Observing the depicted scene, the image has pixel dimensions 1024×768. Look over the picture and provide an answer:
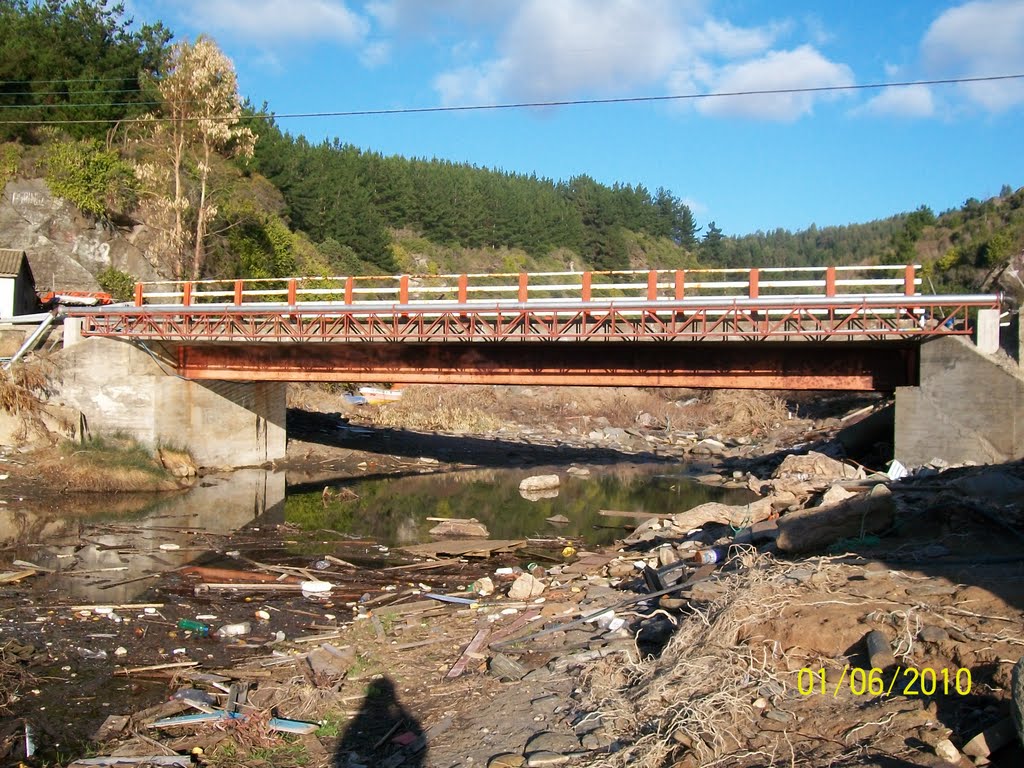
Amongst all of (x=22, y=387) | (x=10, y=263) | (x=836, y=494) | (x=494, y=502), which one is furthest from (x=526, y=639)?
(x=10, y=263)

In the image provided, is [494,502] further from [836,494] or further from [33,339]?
[33,339]

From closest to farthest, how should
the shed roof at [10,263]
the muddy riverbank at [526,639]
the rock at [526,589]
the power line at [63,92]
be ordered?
the muddy riverbank at [526,639] < the rock at [526,589] < the shed roof at [10,263] < the power line at [63,92]

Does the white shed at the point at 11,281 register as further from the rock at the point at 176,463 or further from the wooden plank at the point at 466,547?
the wooden plank at the point at 466,547

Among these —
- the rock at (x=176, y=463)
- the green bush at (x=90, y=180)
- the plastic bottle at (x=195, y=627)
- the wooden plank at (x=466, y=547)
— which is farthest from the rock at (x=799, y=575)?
the green bush at (x=90, y=180)

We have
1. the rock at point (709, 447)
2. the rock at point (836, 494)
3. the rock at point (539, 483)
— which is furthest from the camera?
the rock at point (709, 447)

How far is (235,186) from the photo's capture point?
163ft

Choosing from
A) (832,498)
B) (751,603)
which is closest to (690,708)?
(751,603)

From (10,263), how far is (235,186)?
2047cm

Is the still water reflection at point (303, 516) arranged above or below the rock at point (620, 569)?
below

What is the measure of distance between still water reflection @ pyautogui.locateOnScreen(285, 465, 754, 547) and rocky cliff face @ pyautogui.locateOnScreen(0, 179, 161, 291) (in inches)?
744

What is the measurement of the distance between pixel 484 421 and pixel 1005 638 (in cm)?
3319

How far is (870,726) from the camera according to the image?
5.96m

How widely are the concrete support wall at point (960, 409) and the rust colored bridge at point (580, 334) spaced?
0.72 metres

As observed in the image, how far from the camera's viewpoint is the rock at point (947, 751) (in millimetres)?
5254
